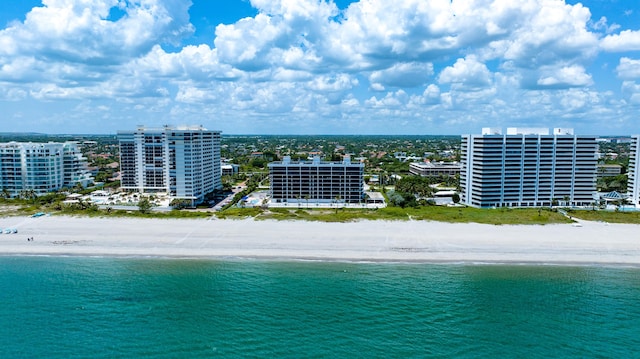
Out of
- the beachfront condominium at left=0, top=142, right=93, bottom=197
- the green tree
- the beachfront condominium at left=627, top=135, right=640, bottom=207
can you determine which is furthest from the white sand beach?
the beachfront condominium at left=0, top=142, right=93, bottom=197

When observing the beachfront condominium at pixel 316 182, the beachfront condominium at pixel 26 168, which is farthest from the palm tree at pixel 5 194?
the beachfront condominium at pixel 316 182

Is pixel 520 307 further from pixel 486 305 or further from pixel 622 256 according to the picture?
pixel 622 256

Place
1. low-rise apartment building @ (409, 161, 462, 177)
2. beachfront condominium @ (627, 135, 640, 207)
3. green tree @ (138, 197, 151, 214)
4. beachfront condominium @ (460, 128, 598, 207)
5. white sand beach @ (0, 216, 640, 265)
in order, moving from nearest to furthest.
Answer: white sand beach @ (0, 216, 640, 265), green tree @ (138, 197, 151, 214), beachfront condominium @ (460, 128, 598, 207), beachfront condominium @ (627, 135, 640, 207), low-rise apartment building @ (409, 161, 462, 177)

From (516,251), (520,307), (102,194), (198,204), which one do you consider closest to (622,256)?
(516,251)

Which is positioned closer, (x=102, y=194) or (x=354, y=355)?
(x=354, y=355)

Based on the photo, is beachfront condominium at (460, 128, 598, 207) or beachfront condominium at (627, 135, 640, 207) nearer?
beachfront condominium at (460, 128, 598, 207)

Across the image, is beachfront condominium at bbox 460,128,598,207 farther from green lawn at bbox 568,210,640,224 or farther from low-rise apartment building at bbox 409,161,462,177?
low-rise apartment building at bbox 409,161,462,177

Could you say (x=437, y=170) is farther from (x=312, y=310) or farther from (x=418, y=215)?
(x=312, y=310)
